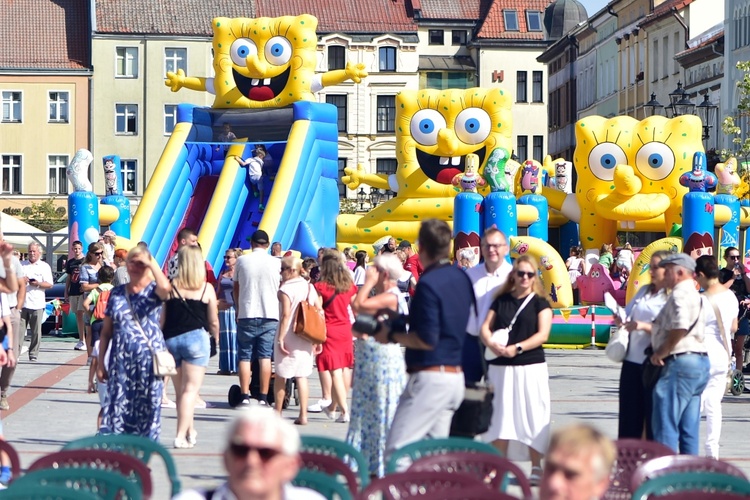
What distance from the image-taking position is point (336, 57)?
73.6 m

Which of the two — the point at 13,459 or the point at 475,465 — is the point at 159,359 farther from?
the point at 475,465

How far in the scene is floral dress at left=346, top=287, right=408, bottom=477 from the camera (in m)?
10.4

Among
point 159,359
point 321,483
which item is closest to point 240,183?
point 159,359

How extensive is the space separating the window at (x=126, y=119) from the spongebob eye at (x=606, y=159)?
37.8 m

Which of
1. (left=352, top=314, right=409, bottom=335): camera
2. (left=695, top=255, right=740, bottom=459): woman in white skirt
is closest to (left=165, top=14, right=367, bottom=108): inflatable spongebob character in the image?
(left=695, top=255, right=740, bottom=459): woman in white skirt

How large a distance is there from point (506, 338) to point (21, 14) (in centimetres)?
5877

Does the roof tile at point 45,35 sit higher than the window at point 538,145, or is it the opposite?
the roof tile at point 45,35

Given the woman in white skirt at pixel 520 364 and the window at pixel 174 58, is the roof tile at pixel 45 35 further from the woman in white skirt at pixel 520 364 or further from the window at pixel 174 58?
the woman in white skirt at pixel 520 364

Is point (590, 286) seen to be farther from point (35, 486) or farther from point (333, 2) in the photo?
point (333, 2)

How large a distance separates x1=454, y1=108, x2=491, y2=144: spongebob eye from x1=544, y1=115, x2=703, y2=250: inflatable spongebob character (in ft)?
7.18

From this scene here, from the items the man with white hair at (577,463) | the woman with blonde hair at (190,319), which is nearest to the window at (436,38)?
the woman with blonde hair at (190,319)

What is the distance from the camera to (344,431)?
1355 centimetres

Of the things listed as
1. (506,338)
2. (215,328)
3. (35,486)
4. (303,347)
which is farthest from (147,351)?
(35,486)

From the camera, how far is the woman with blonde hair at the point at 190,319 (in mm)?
11508
